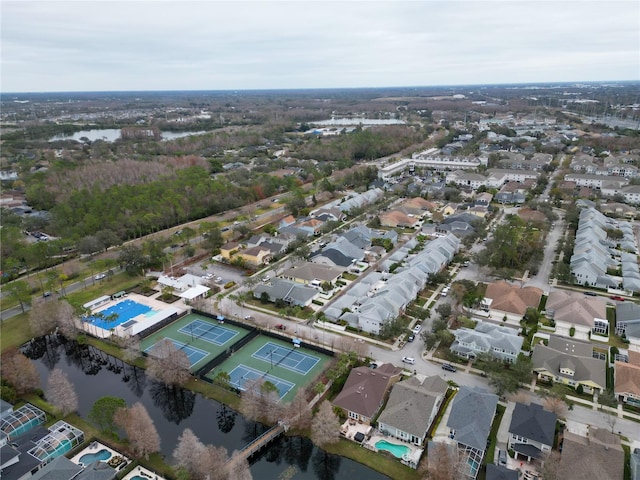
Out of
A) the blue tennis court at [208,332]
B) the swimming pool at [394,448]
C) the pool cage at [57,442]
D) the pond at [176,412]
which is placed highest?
the pool cage at [57,442]

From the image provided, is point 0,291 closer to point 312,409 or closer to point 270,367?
point 270,367

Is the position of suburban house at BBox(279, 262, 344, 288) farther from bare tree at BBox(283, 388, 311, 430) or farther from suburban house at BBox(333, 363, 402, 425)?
bare tree at BBox(283, 388, 311, 430)

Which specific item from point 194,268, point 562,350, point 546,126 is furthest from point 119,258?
point 546,126

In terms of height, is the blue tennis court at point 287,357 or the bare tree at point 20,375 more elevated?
the bare tree at point 20,375

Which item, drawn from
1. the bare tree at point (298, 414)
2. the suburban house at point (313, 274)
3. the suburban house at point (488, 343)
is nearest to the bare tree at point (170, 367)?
the bare tree at point (298, 414)

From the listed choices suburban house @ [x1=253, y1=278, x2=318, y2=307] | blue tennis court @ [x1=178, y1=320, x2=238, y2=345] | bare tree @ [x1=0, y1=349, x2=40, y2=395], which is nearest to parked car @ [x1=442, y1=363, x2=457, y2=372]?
suburban house @ [x1=253, y1=278, x2=318, y2=307]

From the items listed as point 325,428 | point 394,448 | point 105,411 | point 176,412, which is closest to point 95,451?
point 105,411

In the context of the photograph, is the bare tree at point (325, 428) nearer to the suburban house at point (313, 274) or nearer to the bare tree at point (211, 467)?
the bare tree at point (211, 467)
